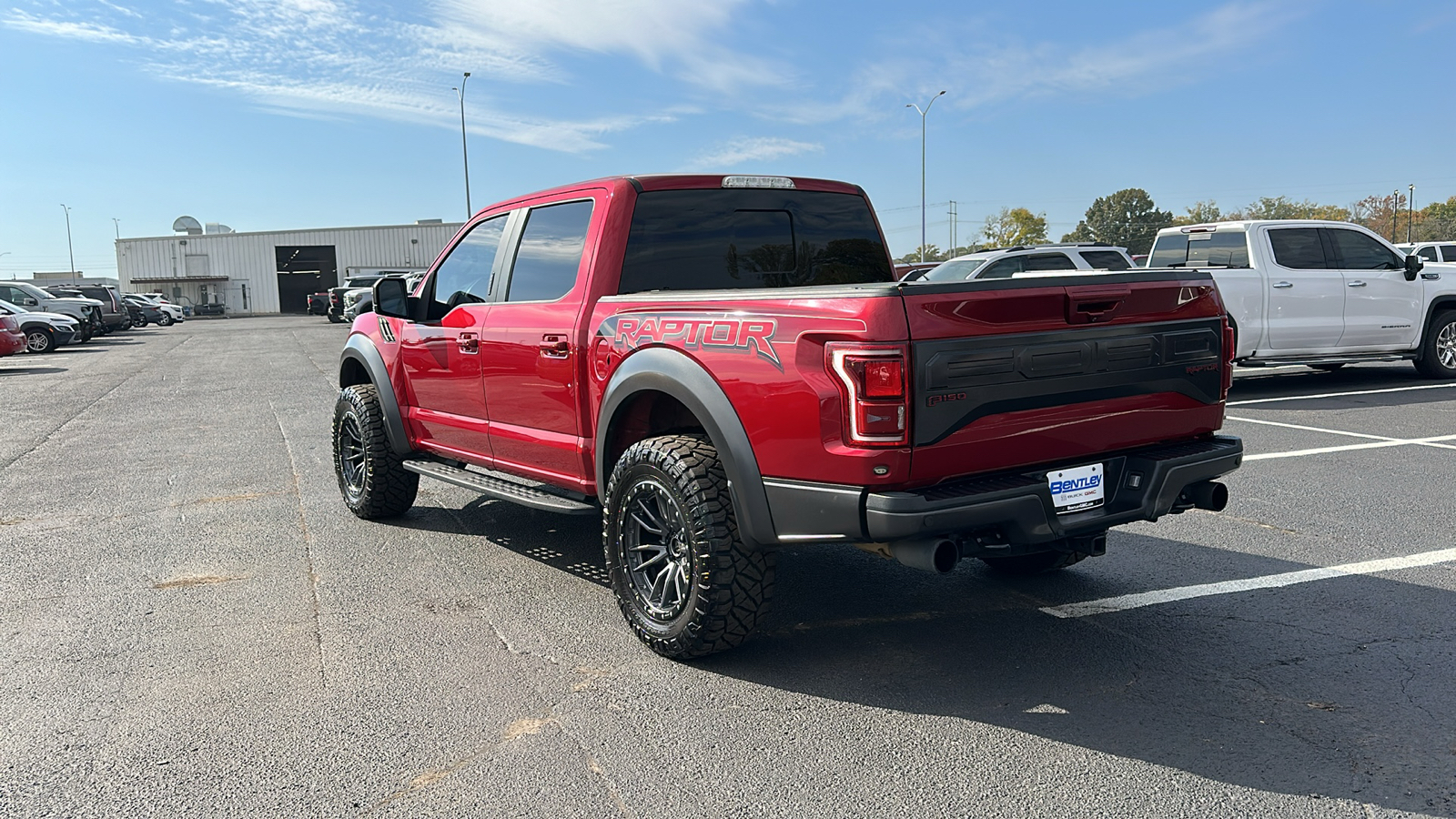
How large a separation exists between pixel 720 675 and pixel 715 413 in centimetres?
102

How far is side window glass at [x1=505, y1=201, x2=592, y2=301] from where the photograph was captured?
16.5 feet

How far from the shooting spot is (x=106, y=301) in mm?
36656

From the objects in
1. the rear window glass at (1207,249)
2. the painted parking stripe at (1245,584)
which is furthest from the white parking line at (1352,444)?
the rear window glass at (1207,249)

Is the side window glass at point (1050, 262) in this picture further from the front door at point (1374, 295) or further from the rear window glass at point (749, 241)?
the rear window glass at point (749, 241)

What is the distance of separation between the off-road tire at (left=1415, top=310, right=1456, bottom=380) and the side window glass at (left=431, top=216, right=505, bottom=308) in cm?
1209

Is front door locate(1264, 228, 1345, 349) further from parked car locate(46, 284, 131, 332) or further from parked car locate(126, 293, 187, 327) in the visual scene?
parked car locate(126, 293, 187, 327)

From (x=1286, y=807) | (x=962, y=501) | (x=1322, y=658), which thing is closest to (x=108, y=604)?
(x=962, y=501)

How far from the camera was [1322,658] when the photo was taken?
4.11 m

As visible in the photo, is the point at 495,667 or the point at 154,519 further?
the point at 154,519

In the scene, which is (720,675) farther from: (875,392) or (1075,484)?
(1075,484)

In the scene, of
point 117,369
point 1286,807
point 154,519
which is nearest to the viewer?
point 1286,807

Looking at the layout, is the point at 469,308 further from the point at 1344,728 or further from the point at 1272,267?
the point at 1272,267

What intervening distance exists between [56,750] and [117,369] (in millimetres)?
19559

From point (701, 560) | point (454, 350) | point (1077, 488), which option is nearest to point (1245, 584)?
point (1077, 488)
